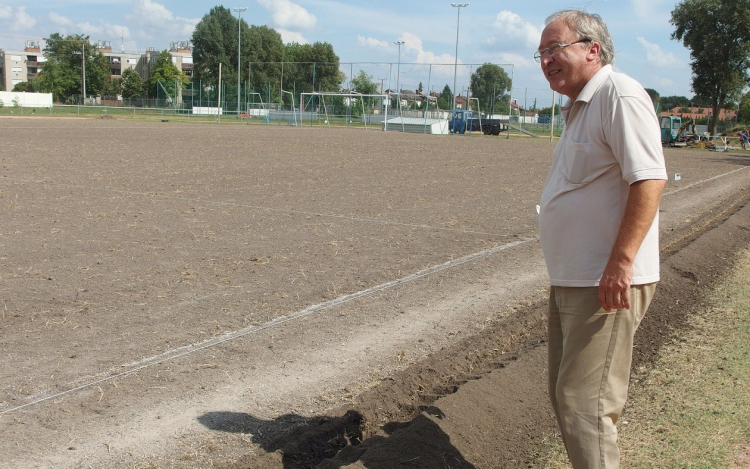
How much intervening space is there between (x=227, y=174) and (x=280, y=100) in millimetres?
55426

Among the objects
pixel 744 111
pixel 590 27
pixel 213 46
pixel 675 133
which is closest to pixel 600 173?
pixel 590 27

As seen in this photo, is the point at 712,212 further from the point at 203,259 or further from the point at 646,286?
the point at 646,286

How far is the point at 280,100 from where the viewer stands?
70.5 metres

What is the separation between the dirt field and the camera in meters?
3.92

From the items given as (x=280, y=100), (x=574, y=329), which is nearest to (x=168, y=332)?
(x=574, y=329)

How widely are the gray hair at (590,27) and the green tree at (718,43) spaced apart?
7171cm

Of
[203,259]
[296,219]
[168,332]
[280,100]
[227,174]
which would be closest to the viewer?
[168,332]

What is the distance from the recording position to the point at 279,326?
18.9 ft

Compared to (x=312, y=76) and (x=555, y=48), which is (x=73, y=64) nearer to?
(x=312, y=76)

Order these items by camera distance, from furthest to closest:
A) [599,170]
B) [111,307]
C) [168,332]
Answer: [111,307] < [168,332] < [599,170]

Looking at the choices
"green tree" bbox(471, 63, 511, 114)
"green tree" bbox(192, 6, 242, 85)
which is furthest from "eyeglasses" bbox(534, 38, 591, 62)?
"green tree" bbox(192, 6, 242, 85)

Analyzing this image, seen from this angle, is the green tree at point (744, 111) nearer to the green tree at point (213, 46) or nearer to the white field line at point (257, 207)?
the green tree at point (213, 46)

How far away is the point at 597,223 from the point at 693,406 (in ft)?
7.14

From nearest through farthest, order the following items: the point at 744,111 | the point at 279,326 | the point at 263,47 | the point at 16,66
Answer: the point at 279,326, the point at 744,111, the point at 263,47, the point at 16,66
